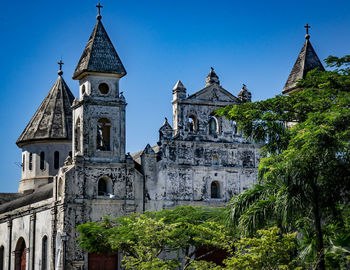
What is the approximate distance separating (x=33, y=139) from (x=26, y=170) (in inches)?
92.3

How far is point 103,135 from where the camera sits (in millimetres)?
41688

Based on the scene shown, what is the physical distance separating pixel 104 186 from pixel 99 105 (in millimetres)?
4521

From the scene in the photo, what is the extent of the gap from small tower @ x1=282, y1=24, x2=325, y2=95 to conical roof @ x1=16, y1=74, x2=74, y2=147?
15.8 meters

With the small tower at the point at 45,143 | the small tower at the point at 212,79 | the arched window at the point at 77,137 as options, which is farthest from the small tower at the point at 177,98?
the small tower at the point at 45,143

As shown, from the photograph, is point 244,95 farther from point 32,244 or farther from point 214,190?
point 32,244

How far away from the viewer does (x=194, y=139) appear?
40.5 meters

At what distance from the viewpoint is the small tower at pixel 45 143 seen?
A: 158ft

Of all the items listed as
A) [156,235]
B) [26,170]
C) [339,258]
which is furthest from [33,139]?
[339,258]

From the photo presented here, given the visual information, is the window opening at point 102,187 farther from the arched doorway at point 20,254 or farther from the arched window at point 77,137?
the arched doorway at point 20,254

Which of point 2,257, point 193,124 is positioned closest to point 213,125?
A: point 193,124

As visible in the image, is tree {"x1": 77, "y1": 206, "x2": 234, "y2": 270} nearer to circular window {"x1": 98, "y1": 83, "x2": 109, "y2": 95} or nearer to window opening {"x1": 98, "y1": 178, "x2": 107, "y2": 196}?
window opening {"x1": 98, "y1": 178, "x2": 107, "y2": 196}

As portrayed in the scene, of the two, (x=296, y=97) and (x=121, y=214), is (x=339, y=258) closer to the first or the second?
(x=296, y=97)

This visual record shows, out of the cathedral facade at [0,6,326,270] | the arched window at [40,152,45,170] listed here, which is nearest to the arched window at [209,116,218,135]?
the cathedral facade at [0,6,326,270]

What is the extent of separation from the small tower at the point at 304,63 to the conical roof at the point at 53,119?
15811 millimetres
